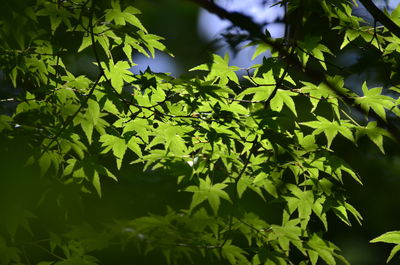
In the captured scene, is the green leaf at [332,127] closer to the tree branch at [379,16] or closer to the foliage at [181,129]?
the foliage at [181,129]

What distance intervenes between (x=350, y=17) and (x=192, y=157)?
831 millimetres

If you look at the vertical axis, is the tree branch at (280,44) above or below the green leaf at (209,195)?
above

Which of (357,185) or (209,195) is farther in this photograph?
(357,185)

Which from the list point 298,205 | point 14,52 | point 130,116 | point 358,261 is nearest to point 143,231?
point 130,116

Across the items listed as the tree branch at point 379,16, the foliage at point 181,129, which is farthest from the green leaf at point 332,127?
the tree branch at point 379,16

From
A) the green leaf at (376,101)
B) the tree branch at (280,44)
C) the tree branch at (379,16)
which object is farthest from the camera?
the green leaf at (376,101)

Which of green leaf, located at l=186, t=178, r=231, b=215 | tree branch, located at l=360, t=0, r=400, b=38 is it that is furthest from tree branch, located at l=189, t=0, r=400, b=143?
green leaf, located at l=186, t=178, r=231, b=215

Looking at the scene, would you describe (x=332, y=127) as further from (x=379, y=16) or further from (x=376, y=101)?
(x=379, y=16)

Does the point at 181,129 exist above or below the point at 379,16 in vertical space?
below

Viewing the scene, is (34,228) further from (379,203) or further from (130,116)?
(379,203)

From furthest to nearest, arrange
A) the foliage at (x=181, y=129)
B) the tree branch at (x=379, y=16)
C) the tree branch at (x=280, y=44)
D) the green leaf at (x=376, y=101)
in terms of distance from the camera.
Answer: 1. the green leaf at (x=376, y=101)
2. the foliage at (x=181, y=129)
3. the tree branch at (x=379, y=16)
4. the tree branch at (x=280, y=44)

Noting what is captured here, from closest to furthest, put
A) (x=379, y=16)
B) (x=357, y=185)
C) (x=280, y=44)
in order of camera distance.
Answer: (x=379, y=16) → (x=280, y=44) → (x=357, y=185)

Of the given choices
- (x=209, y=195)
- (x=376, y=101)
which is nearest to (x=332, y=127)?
(x=376, y=101)

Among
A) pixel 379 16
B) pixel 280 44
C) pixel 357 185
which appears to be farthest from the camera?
pixel 357 185
